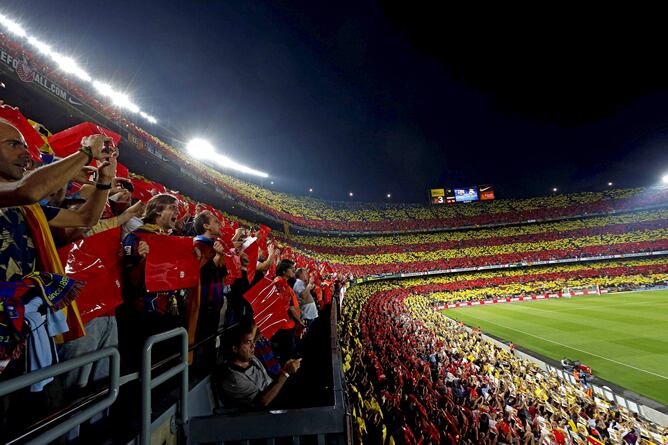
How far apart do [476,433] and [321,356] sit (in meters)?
2.46

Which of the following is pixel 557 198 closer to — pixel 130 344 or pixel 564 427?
pixel 564 427

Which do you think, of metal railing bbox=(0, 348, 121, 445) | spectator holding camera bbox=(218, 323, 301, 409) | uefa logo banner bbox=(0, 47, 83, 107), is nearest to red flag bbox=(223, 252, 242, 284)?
spectator holding camera bbox=(218, 323, 301, 409)

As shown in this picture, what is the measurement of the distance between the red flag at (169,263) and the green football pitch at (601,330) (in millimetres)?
13113

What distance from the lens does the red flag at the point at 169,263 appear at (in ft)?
7.75

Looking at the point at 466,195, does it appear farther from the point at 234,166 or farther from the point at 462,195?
the point at 234,166

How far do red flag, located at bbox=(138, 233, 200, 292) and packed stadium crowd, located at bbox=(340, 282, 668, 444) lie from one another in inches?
85.6

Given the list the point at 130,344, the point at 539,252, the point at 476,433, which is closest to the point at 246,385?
the point at 130,344

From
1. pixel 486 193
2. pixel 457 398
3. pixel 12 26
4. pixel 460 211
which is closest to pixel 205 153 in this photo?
pixel 12 26

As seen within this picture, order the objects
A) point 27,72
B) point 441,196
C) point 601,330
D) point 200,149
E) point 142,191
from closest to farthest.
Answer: point 142,191, point 27,72, point 601,330, point 200,149, point 441,196

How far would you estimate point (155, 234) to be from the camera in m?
2.48

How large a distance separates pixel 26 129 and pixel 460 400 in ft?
24.9

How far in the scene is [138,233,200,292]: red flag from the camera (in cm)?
236

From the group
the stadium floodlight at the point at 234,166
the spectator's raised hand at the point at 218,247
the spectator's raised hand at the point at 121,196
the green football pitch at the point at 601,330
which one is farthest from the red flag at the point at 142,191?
the stadium floodlight at the point at 234,166

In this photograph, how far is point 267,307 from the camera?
317 cm
